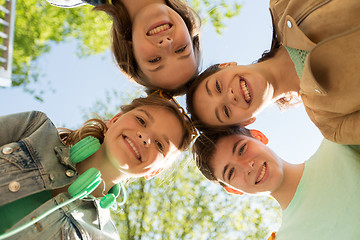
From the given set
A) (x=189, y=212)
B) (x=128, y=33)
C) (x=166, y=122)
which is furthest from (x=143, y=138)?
(x=189, y=212)

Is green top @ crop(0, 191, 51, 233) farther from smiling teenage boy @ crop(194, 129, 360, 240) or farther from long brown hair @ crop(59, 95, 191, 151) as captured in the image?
smiling teenage boy @ crop(194, 129, 360, 240)

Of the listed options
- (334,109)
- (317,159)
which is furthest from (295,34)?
(317,159)

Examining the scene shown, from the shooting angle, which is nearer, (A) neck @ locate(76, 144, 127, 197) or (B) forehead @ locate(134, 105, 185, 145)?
(A) neck @ locate(76, 144, 127, 197)

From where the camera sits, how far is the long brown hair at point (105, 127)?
2.40 metres

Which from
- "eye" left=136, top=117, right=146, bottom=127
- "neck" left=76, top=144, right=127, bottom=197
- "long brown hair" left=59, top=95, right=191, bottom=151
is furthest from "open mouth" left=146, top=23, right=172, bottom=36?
"neck" left=76, top=144, right=127, bottom=197

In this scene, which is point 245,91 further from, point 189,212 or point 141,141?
point 189,212

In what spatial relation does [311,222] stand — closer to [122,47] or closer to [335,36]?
[335,36]

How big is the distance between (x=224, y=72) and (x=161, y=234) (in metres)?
4.90

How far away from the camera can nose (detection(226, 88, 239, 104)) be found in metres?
2.42

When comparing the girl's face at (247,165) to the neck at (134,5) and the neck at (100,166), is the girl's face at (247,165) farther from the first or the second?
the neck at (134,5)

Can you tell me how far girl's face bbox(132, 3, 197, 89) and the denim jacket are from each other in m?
0.92

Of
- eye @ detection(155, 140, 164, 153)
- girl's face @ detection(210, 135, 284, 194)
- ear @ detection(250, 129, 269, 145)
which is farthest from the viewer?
ear @ detection(250, 129, 269, 145)

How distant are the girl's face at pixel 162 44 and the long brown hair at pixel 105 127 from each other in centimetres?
19

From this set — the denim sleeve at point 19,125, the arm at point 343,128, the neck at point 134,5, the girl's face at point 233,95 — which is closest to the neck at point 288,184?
the girl's face at point 233,95
